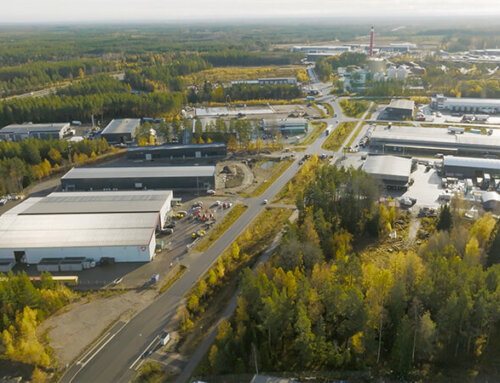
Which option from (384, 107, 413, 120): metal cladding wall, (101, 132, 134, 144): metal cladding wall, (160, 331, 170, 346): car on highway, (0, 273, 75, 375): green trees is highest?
(384, 107, 413, 120): metal cladding wall

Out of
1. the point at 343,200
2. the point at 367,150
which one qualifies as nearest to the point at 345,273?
the point at 343,200

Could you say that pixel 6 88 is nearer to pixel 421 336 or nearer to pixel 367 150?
pixel 367 150

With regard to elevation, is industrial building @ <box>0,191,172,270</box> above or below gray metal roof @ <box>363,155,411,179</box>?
below

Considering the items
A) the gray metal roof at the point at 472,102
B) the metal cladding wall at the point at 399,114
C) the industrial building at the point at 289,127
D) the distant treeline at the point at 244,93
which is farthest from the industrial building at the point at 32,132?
the gray metal roof at the point at 472,102

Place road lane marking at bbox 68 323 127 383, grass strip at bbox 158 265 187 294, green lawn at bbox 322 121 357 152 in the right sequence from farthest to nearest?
1. green lawn at bbox 322 121 357 152
2. grass strip at bbox 158 265 187 294
3. road lane marking at bbox 68 323 127 383

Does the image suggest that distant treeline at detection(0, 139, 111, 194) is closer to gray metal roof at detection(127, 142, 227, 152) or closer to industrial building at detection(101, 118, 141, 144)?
industrial building at detection(101, 118, 141, 144)

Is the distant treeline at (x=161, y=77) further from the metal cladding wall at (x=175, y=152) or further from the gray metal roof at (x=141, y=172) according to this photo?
the gray metal roof at (x=141, y=172)

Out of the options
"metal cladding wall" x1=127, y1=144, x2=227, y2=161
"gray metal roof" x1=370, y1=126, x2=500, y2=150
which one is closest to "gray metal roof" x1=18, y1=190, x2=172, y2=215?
"metal cladding wall" x1=127, y1=144, x2=227, y2=161

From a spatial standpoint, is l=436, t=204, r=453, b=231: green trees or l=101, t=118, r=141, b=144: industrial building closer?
l=436, t=204, r=453, b=231: green trees

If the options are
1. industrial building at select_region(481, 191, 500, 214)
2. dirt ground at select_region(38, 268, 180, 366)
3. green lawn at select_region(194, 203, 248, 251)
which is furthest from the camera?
industrial building at select_region(481, 191, 500, 214)
